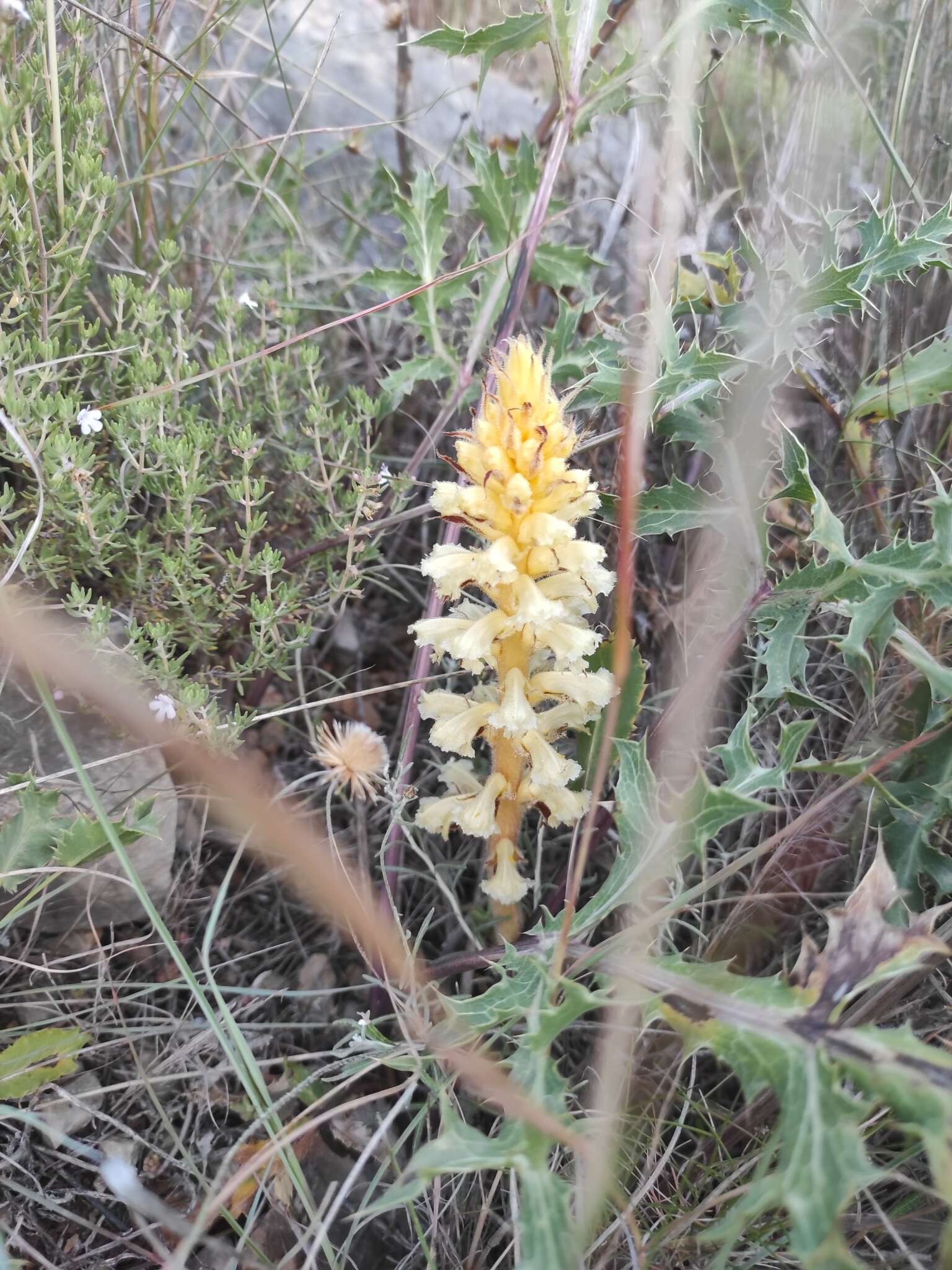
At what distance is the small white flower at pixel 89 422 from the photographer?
170 cm

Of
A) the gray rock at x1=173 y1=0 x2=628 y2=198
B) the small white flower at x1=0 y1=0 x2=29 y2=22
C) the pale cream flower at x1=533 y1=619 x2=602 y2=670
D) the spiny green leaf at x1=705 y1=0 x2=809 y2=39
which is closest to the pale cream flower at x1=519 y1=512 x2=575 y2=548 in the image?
the pale cream flower at x1=533 y1=619 x2=602 y2=670

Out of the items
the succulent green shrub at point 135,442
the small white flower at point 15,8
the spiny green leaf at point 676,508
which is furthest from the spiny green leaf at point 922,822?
the small white flower at point 15,8

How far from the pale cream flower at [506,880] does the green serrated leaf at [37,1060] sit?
0.72 metres

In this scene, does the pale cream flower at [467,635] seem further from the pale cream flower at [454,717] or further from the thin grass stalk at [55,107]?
the thin grass stalk at [55,107]

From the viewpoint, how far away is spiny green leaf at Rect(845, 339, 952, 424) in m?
1.82

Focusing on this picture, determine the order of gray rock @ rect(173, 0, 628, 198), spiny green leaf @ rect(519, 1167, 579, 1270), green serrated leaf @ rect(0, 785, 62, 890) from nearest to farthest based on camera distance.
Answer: spiny green leaf @ rect(519, 1167, 579, 1270)
green serrated leaf @ rect(0, 785, 62, 890)
gray rock @ rect(173, 0, 628, 198)

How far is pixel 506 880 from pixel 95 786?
0.83 meters

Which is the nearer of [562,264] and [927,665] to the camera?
[927,665]

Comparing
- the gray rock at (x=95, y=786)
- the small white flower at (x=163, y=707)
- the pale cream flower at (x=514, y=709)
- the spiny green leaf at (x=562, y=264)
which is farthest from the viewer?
the spiny green leaf at (x=562, y=264)

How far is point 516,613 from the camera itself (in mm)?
1378

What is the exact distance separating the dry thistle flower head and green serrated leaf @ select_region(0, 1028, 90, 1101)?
60 centimetres

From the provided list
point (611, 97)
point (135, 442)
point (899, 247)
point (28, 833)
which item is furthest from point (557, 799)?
point (611, 97)

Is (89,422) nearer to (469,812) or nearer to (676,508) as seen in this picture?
(469,812)

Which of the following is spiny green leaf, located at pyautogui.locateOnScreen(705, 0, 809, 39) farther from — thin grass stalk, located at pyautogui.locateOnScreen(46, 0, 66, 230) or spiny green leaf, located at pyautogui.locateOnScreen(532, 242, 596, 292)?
thin grass stalk, located at pyautogui.locateOnScreen(46, 0, 66, 230)
